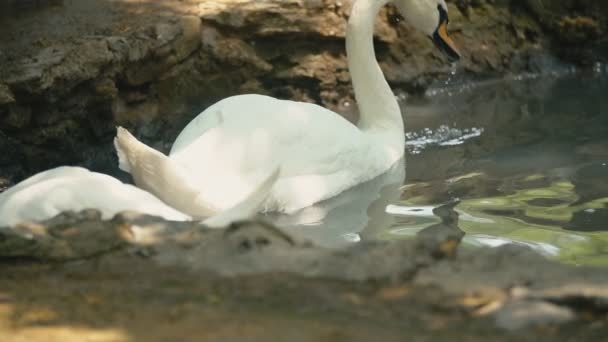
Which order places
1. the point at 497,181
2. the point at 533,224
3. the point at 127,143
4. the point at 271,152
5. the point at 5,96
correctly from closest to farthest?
the point at 127,143
the point at 533,224
the point at 271,152
the point at 5,96
the point at 497,181

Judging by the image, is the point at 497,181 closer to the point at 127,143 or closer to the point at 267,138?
the point at 267,138

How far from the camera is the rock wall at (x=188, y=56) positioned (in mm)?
6363

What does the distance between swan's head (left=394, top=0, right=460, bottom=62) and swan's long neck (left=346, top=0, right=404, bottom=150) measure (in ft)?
1.45

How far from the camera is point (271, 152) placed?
5.52 metres

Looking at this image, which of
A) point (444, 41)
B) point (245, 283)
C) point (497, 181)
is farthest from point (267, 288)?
point (444, 41)

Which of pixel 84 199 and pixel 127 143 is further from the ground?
pixel 127 143

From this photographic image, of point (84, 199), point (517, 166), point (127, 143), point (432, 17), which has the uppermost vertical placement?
point (432, 17)

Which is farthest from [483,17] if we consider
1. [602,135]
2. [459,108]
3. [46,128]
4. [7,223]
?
[7,223]

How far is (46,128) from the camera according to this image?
6.39m

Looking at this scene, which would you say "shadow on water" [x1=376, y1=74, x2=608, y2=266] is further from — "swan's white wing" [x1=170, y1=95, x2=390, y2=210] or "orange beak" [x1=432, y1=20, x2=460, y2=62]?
"orange beak" [x1=432, y1=20, x2=460, y2=62]

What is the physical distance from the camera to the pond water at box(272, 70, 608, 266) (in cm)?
518

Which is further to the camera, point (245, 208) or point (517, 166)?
point (517, 166)

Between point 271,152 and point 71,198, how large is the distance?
1405 mm

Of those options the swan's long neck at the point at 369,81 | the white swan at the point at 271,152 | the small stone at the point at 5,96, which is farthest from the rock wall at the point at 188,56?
the swan's long neck at the point at 369,81
